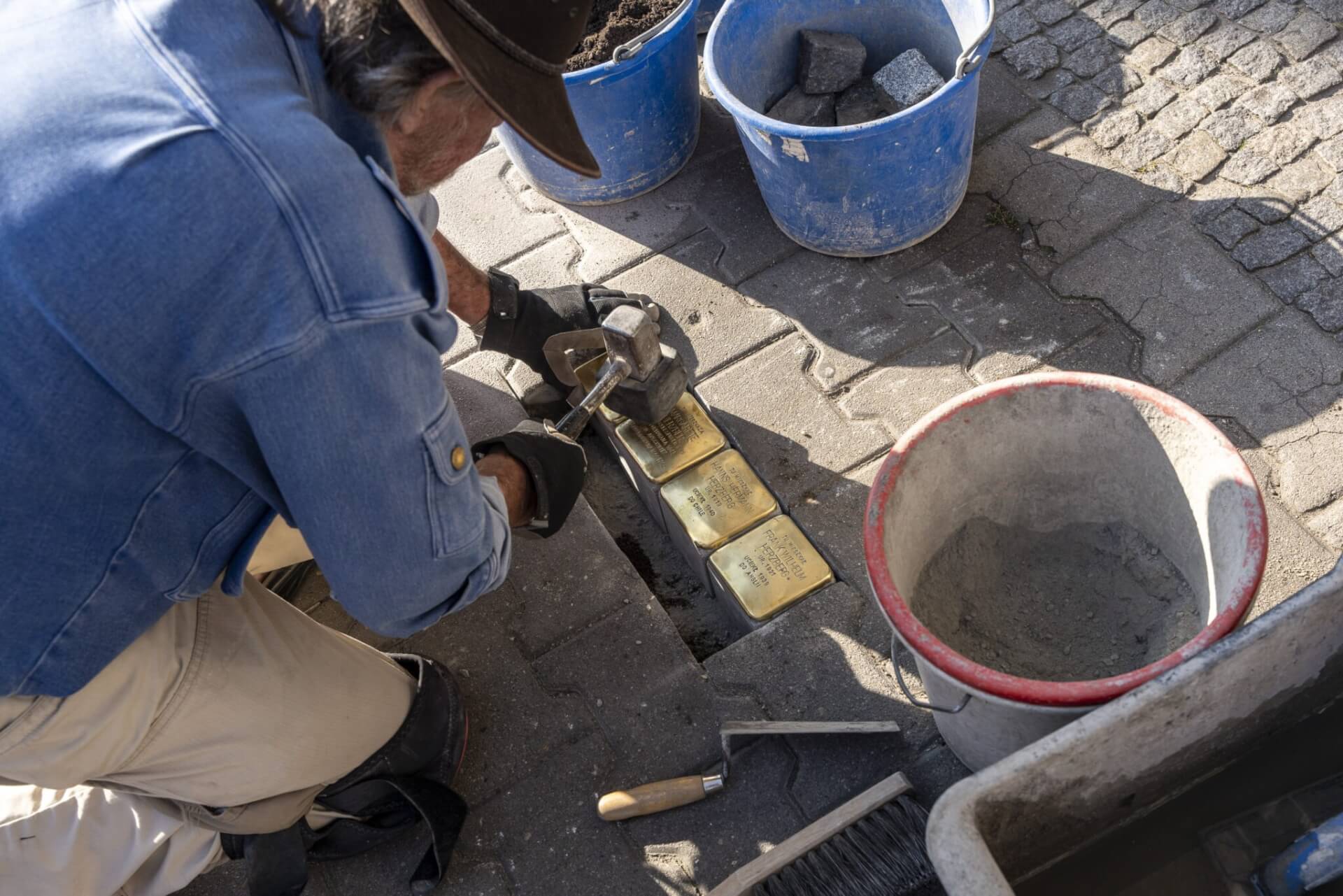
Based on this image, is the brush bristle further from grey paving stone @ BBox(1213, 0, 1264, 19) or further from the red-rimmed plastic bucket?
grey paving stone @ BBox(1213, 0, 1264, 19)

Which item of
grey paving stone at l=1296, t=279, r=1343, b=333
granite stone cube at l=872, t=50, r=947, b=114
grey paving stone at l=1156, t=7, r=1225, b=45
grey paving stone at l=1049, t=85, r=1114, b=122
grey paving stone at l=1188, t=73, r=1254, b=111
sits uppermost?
granite stone cube at l=872, t=50, r=947, b=114

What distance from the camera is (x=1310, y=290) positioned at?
10.7 feet

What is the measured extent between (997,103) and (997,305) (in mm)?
1075

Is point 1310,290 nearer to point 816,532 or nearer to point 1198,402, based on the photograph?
point 1198,402

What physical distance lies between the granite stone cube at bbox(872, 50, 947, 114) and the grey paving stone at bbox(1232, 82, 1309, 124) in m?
1.14

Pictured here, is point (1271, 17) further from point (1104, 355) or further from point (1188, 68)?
point (1104, 355)

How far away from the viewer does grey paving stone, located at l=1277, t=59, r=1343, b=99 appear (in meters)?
3.73

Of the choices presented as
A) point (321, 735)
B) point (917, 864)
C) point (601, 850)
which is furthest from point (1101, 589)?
point (321, 735)

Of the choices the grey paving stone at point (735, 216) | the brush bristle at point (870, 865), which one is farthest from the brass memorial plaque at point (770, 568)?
the grey paving stone at point (735, 216)

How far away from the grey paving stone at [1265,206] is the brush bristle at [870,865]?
2.37 m

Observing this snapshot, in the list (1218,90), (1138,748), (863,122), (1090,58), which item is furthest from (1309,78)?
(1138,748)

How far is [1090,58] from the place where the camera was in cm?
408

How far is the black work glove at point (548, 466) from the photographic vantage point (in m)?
2.60

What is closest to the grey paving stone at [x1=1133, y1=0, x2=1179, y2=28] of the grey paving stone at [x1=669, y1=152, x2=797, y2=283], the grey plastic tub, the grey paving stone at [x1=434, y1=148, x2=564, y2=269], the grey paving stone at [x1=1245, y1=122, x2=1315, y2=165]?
the grey paving stone at [x1=1245, y1=122, x2=1315, y2=165]
